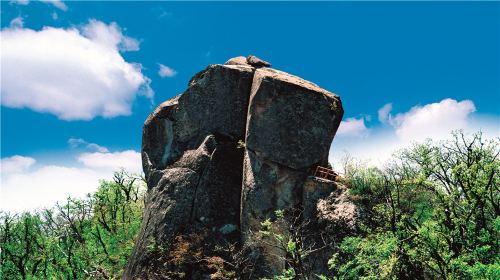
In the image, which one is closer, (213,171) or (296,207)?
(296,207)

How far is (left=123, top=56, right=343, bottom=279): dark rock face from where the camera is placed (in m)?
23.9

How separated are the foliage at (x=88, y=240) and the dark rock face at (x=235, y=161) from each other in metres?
7.01

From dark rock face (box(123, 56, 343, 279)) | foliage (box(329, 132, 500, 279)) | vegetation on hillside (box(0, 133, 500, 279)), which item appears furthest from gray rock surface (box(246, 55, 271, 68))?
foliage (box(329, 132, 500, 279))

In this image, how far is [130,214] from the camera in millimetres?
35562

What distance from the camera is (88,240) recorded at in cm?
3588

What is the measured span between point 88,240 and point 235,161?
17.4m

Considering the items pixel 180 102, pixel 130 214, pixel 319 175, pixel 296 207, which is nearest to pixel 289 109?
pixel 319 175

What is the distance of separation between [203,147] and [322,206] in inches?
347

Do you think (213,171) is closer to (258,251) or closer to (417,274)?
(258,251)

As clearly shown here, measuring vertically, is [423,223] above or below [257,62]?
below

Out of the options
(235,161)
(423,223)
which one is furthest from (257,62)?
(423,223)

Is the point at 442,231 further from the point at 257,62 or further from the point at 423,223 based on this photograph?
the point at 257,62

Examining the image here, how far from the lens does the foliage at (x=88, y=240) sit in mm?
32625

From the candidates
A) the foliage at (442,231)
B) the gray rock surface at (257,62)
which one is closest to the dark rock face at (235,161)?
the gray rock surface at (257,62)
